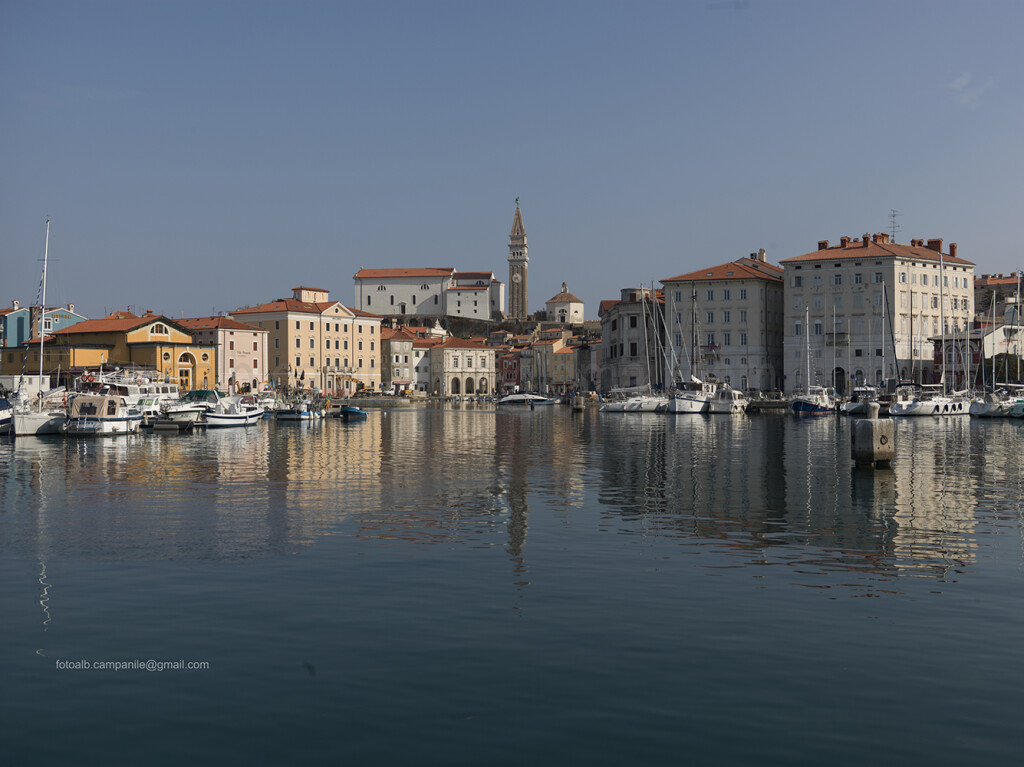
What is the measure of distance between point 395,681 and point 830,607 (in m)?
5.57

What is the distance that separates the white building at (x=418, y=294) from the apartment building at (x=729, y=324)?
3119 inches

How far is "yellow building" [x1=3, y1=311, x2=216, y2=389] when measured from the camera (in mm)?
84125

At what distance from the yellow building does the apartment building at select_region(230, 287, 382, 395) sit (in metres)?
22.2

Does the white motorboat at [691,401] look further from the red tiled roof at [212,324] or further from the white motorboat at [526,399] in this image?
the red tiled roof at [212,324]

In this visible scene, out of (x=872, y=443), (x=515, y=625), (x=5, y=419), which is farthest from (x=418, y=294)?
(x=515, y=625)

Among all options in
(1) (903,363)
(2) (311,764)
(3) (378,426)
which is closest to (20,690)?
(2) (311,764)

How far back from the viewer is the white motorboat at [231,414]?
188ft

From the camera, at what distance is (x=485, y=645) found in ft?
31.8

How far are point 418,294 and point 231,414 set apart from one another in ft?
384

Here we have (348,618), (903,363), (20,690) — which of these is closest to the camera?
(20,690)

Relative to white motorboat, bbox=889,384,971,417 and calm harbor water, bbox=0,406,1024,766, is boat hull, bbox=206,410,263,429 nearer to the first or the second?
calm harbor water, bbox=0,406,1024,766

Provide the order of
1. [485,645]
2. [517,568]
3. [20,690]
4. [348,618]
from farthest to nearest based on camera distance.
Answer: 1. [517,568]
2. [348,618]
3. [485,645]
4. [20,690]

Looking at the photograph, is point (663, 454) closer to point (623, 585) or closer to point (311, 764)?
point (623, 585)

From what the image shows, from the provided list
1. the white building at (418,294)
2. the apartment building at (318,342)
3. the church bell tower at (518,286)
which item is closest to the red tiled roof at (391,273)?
the white building at (418,294)
